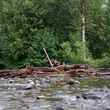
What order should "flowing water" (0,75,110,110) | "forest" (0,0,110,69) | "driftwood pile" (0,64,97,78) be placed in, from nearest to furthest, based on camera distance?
"flowing water" (0,75,110,110), "driftwood pile" (0,64,97,78), "forest" (0,0,110,69)

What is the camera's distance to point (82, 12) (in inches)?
1900

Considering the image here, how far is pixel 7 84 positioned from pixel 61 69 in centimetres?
454

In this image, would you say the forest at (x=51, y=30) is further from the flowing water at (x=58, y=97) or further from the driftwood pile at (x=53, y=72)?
the flowing water at (x=58, y=97)

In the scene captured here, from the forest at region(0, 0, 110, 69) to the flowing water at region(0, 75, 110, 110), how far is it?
71.2 ft

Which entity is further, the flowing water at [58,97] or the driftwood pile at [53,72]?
the driftwood pile at [53,72]

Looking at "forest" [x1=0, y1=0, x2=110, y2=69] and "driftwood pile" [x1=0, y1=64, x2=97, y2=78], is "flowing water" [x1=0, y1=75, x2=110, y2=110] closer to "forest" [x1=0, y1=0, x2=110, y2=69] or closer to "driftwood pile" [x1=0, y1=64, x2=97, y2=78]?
"driftwood pile" [x1=0, y1=64, x2=97, y2=78]

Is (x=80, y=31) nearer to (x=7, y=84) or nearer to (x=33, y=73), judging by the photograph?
(x=33, y=73)

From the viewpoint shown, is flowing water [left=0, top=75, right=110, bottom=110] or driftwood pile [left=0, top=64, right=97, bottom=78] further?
driftwood pile [left=0, top=64, right=97, bottom=78]

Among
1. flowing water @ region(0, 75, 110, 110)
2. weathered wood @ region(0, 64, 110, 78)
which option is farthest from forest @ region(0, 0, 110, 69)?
flowing water @ region(0, 75, 110, 110)

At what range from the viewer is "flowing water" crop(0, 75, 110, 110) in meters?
13.3

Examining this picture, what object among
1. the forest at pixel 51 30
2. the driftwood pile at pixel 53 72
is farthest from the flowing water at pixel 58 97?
the forest at pixel 51 30

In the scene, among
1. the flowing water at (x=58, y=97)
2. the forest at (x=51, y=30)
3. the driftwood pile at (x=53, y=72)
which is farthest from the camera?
the forest at (x=51, y=30)

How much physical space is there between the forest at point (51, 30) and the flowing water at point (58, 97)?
21717 mm

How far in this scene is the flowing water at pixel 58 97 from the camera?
13312 mm
